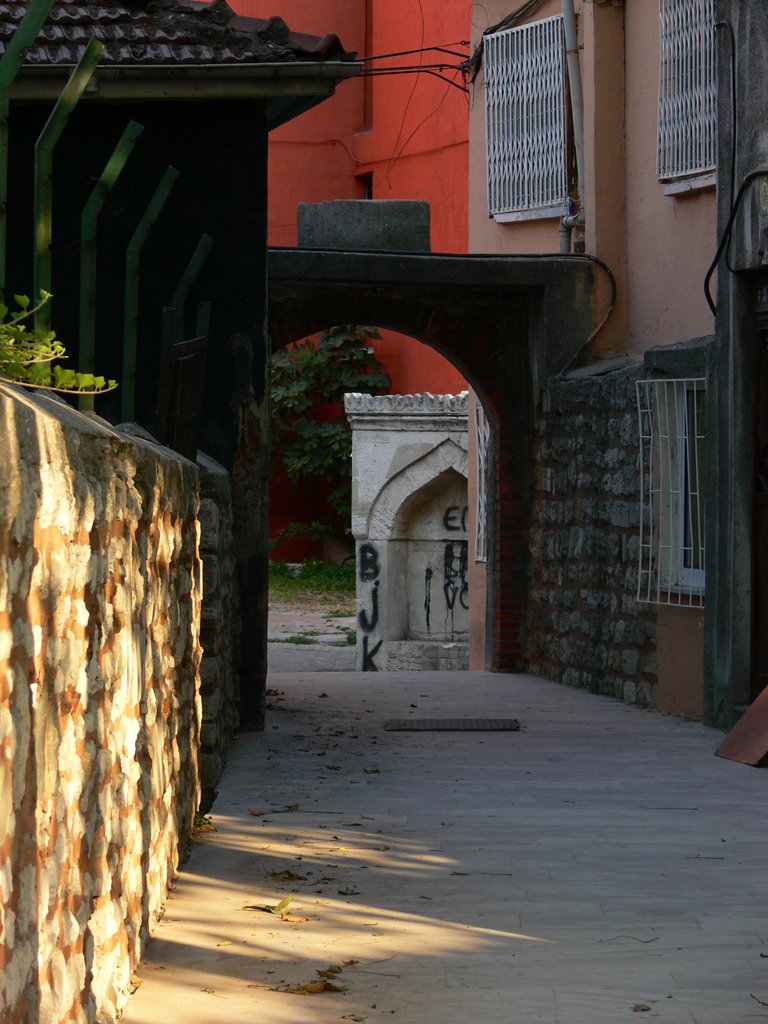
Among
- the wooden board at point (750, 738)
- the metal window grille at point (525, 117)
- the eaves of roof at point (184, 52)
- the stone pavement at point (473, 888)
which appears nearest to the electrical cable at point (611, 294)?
the metal window grille at point (525, 117)

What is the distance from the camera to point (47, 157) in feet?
17.6

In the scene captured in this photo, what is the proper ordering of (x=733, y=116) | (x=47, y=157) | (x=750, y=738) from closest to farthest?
(x=47, y=157) → (x=750, y=738) → (x=733, y=116)

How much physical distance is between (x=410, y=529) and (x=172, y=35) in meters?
12.1

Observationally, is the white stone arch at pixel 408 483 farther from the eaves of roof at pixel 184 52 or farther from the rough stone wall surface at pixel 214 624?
the rough stone wall surface at pixel 214 624

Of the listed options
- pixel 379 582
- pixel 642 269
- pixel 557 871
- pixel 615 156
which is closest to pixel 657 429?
pixel 642 269

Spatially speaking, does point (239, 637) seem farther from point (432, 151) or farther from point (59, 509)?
point (432, 151)

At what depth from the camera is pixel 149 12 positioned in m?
9.34

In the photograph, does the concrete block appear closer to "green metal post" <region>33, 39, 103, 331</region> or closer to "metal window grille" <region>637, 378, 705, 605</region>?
"metal window grille" <region>637, 378, 705, 605</region>

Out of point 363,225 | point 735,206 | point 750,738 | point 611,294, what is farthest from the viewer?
point 363,225

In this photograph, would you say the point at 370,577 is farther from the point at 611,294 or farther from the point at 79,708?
the point at 79,708

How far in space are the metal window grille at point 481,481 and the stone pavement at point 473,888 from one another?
528 cm

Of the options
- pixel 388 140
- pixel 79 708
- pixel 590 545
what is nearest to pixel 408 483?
pixel 590 545

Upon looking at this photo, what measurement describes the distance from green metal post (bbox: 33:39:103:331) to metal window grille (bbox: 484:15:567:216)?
8109 millimetres

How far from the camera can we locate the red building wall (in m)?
23.9
